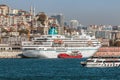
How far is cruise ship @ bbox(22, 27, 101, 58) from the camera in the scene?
121 m

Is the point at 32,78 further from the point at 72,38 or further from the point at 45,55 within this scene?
the point at 72,38

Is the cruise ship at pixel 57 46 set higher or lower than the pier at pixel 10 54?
higher

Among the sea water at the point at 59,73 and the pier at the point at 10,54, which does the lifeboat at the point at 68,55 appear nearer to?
the pier at the point at 10,54

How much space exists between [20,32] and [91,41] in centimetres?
4550

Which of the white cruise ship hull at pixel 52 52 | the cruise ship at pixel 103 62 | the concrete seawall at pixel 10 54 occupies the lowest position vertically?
the concrete seawall at pixel 10 54

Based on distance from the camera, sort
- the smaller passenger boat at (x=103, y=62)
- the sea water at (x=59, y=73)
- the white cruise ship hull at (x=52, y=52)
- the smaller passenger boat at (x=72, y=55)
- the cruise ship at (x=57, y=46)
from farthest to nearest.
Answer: the cruise ship at (x=57, y=46) → the smaller passenger boat at (x=72, y=55) → the white cruise ship hull at (x=52, y=52) → the smaller passenger boat at (x=103, y=62) → the sea water at (x=59, y=73)

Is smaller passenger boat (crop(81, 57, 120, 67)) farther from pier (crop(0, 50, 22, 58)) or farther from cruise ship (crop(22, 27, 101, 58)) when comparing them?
pier (crop(0, 50, 22, 58))

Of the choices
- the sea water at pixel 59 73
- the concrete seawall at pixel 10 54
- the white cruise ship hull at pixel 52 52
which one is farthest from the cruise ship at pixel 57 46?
the sea water at pixel 59 73

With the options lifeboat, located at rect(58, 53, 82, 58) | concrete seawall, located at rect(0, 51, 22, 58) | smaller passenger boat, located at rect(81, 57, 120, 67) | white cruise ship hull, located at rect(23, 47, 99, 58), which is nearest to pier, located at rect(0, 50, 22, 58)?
concrete seawall, located at rect(0, 51, 22, 58)

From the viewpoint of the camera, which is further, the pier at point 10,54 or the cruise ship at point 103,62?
the pier at point 10,54

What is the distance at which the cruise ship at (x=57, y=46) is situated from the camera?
396 feet

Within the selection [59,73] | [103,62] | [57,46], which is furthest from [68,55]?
[59,73]

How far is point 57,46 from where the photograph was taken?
124125mm

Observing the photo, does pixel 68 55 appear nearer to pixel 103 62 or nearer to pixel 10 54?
pixel 10 54
